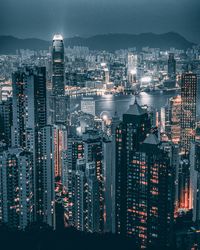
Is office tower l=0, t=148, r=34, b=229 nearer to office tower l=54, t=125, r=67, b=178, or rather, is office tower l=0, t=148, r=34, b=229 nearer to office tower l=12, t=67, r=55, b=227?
office tower l=12, t=67, r=55, b=227

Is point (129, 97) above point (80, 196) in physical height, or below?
above

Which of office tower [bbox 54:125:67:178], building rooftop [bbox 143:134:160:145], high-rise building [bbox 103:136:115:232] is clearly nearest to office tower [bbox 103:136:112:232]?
high-rise building [bbox 103:136:115:232]

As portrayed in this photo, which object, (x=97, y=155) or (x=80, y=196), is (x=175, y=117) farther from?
(x=80, y=196)

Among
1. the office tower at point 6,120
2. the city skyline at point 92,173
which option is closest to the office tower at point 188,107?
the city skyline at point 92,173

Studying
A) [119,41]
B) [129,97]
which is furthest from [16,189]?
[129,97]

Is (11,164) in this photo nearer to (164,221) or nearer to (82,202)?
(82,202)

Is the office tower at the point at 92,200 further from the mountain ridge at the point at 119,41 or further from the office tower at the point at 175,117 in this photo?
the office tower at the point at 175,117
